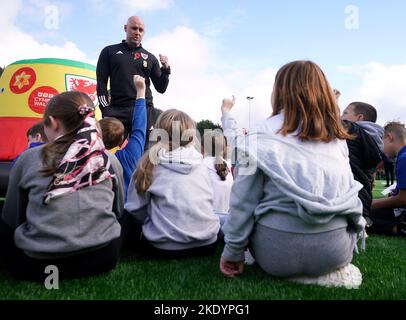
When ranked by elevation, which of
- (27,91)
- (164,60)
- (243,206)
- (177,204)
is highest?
(164,60)

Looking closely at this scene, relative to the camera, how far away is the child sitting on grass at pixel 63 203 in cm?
213

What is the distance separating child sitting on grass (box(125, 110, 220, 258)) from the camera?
2.85 m

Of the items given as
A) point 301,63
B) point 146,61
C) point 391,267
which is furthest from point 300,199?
point 146,61

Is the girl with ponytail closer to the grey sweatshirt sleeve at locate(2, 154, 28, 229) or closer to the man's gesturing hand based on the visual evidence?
the man's gesturing hand

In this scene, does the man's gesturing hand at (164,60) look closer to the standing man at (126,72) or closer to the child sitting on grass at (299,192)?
the standing man at (126,72)

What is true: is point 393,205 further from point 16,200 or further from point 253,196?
point 16,200

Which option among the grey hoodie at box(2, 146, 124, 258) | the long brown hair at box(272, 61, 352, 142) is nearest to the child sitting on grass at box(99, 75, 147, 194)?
the grey hoodie at box(2, 146, 124, 258)

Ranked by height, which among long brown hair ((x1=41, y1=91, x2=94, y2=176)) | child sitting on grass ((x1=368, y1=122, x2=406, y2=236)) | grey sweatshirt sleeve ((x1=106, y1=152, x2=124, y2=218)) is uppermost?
long brown hair ((x1=41, y1=91, x2=94, y2=176))

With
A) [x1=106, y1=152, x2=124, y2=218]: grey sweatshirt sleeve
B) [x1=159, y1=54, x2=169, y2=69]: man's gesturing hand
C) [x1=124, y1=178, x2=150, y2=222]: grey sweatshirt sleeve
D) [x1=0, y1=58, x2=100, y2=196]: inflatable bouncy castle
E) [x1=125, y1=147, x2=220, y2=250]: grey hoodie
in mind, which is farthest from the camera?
[x1=0, y1=58, x2=100, y2=196]: inflatable bouncy castle

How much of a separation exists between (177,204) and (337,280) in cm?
119

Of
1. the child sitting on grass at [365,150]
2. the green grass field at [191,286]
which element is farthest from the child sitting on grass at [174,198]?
the child sitting on grass at [365,150]

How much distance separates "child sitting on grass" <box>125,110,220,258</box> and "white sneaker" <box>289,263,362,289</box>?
87 cm

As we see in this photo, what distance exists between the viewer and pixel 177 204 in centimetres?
284

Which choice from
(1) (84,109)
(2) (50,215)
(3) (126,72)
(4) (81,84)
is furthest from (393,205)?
(4) (81,84)
